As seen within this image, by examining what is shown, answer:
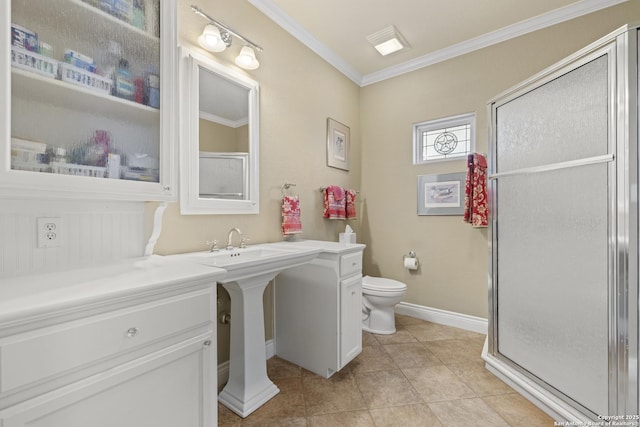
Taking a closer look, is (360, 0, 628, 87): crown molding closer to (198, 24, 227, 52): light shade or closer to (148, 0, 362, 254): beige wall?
(148, 0, 362, 254): beige wall

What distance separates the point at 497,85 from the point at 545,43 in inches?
16.4

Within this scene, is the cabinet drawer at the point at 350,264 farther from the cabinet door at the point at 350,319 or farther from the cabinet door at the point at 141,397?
the cabinet door at the point at 141,397

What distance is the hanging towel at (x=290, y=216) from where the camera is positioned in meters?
2.13

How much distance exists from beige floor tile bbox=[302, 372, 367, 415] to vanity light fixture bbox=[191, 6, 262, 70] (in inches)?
85.8

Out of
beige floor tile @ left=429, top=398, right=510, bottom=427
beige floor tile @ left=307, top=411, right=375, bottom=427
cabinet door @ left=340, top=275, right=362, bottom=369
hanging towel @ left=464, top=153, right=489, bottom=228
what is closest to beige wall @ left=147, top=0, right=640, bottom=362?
hanging towel @ left=464, top=153, right=489, bottom=228

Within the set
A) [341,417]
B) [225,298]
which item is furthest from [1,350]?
[341,417]

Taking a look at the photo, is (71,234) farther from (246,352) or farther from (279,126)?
(279,126)

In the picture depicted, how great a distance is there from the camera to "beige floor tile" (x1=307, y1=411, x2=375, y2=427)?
4.64ft

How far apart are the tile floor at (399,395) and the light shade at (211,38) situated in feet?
7.00

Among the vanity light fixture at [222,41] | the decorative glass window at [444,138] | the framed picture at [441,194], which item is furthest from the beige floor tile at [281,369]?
the decorative glass window at [444,138]

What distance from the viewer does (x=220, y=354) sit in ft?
5.74

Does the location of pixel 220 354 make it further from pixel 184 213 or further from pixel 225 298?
pixel 184 213

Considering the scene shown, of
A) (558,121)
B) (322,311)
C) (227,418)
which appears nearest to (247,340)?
(227,418)

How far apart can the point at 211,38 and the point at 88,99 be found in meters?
0.90
